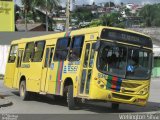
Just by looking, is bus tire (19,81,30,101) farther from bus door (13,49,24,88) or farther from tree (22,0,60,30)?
tree (22,0,60,30)

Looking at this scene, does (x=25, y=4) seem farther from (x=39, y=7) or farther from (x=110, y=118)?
(x=110, y=118)

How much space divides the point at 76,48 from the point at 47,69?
10.0ft

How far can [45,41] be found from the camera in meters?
21.0

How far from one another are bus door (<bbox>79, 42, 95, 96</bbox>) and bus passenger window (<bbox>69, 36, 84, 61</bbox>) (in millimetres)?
443

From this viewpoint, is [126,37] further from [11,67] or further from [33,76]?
[11,67]

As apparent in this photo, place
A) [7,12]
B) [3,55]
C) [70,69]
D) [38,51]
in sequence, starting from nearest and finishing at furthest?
[70,69], [38,51], [3,55], [7,12]

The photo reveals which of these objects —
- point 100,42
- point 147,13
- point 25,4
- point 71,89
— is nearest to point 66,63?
point 71,89

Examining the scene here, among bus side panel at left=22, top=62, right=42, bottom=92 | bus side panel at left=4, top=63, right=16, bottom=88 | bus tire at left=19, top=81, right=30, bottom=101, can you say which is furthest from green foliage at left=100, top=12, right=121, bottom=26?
bus side panel at left=22, top=62, right=42, bottom=92

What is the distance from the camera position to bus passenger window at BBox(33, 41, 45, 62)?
21.2 meters

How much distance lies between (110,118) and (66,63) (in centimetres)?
419

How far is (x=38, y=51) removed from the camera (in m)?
21.7

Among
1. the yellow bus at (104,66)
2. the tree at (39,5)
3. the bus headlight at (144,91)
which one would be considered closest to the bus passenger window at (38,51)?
the yellow bus at (104,66)

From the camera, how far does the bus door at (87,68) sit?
16.4 meters

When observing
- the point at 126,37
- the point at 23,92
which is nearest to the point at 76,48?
the point at 126,37
